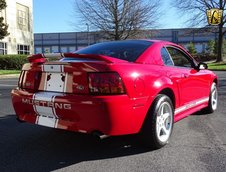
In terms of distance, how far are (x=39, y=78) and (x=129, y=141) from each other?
1523 millimetres

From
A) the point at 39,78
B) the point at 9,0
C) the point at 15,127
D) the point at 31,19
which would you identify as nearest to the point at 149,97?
the point at 39,78

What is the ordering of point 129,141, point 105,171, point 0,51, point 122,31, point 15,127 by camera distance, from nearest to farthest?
point 105,171, point 129,141, point 15,127, point 0,51, point 122,31

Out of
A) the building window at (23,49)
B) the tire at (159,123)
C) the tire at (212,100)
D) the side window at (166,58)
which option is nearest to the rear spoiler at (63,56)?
the tire at (159,123)

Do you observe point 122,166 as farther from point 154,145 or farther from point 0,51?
point 0,51

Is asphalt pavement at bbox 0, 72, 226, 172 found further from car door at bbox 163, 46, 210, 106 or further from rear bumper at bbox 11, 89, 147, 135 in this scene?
car door at bbox 163, 46, 210, 106

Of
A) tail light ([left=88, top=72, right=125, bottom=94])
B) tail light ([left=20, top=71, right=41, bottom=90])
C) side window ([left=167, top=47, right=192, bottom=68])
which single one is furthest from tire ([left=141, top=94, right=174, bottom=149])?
tail light ([left=20, top=71, right=41, bottom=90])

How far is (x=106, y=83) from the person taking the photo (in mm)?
4215

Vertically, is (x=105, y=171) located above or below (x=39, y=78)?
below

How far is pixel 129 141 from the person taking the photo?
16.9ft

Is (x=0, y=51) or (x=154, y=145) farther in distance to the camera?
(x=0, y=51)

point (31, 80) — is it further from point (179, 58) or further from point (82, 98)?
point (179, 58)

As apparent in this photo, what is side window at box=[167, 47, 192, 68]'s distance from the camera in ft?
18.9

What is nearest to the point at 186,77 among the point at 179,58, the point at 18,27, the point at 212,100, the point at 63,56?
the point at 179,58

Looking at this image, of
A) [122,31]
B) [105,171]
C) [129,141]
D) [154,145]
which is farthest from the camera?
[122,31]
